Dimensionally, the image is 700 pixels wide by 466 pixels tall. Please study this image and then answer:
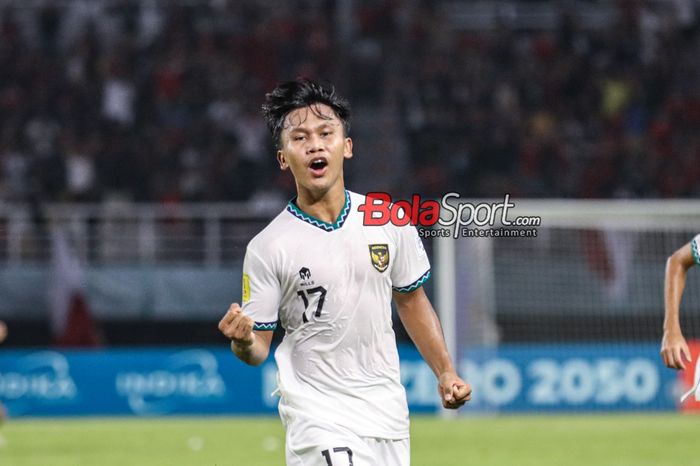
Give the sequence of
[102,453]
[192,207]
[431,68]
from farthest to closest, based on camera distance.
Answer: [431,68], [192,207], [102,453]

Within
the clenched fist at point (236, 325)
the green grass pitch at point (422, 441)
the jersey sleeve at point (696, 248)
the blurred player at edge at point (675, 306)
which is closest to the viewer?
the clenched fist at point (236, 325)

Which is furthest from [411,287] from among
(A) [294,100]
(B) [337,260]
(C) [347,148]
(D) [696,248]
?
(D) [696,248]

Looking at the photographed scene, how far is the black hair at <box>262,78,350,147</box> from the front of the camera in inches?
202

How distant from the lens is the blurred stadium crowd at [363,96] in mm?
19734

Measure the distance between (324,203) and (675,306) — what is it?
6.77 ft

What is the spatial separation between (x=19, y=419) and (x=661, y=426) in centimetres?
737

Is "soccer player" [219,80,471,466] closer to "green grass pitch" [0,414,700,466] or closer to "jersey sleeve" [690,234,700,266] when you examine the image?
"jersey sleeve" [690,234,700,266]

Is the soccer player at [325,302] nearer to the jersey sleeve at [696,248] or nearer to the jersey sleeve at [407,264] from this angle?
the jersey sleeve at [407,264]

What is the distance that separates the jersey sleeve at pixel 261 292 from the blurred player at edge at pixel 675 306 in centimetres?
202

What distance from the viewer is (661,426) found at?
46.9 feet

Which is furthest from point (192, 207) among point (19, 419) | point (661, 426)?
point (661, 426)

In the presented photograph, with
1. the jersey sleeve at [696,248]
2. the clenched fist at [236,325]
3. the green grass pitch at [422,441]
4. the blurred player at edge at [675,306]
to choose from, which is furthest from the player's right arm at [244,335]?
the green grass pitch at [422,441]

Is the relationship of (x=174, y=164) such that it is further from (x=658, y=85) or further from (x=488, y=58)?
(x=658, y=85)

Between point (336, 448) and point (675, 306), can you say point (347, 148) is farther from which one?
point (675, 306)
